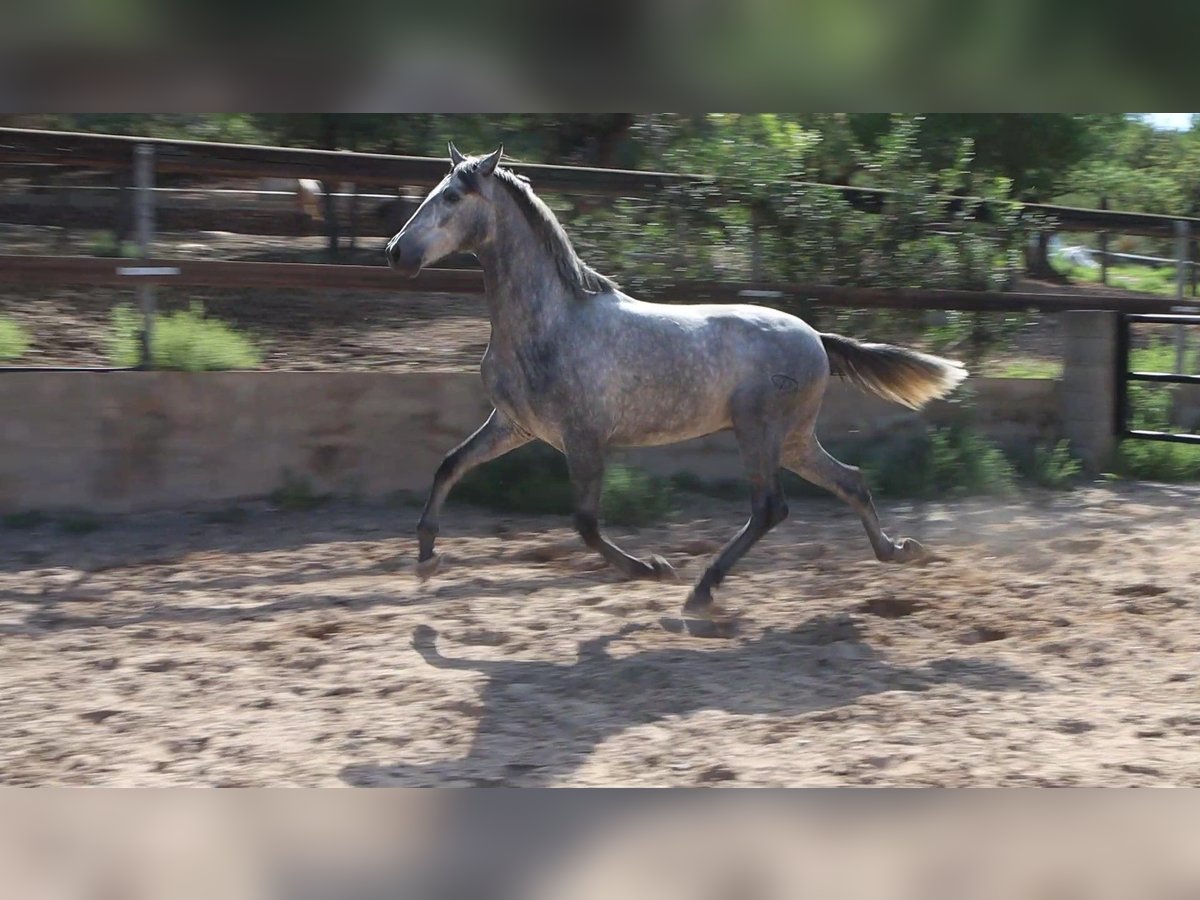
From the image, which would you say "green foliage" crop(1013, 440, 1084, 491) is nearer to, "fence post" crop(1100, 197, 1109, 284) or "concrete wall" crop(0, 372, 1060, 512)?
"concrete wall" crop(0, 372, 1060, 512)

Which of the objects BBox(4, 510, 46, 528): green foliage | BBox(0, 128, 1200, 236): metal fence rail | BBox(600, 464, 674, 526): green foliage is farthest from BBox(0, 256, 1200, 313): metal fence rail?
BBox(600, 464, 674, 526): green foliage

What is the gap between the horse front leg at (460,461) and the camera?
5312mm

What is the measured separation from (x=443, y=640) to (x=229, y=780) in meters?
1.45

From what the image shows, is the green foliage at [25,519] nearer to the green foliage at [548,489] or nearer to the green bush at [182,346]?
the green bush at [182,346]

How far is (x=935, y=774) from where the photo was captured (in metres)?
3.61

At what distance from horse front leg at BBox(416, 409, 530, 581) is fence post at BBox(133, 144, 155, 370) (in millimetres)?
2388

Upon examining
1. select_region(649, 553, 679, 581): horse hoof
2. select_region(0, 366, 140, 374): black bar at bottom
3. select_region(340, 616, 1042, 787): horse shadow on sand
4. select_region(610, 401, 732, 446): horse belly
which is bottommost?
select_region(340, 616, 1042, 787): horse shadow on sand

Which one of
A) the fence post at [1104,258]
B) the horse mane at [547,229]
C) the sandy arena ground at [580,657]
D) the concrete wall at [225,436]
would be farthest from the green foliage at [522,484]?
the fence post at [1104,258]

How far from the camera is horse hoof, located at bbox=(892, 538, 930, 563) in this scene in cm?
572

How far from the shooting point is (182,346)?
6.99m

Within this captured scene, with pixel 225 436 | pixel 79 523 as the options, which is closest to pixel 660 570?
pixel 225 436

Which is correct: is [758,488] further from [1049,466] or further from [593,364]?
[1049,466]

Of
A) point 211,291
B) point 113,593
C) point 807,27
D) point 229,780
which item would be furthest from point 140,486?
point 807,27

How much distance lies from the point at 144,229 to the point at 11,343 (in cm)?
104
